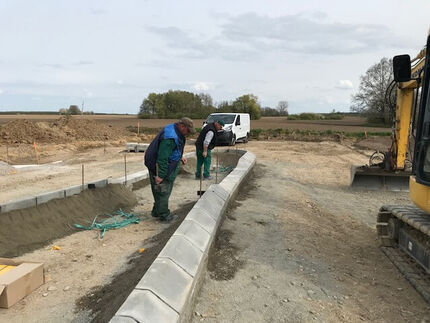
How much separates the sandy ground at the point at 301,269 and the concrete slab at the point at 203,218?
28cm

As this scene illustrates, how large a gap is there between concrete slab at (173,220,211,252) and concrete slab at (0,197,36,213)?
2.78 metres

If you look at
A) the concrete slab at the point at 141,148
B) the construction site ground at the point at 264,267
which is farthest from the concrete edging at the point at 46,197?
the concrete slab at the point at 141,148

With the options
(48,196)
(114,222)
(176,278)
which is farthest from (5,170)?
(176,278)

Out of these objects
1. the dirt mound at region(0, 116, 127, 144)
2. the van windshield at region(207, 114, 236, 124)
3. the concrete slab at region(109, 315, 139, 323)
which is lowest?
the concrete slab at region(109, 315, 139, 323)

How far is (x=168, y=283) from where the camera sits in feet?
10.2

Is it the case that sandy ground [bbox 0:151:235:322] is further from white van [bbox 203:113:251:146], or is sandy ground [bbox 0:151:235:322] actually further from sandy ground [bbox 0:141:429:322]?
white van [bbox 203:113:251:146]

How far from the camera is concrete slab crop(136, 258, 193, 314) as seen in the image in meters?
2.90

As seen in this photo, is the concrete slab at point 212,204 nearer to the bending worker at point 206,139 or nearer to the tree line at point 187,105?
the bending worker at point 206,139

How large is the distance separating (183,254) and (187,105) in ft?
194

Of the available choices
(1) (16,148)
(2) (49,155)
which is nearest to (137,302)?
(2) (49,155)

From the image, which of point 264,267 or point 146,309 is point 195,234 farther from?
point 146,309

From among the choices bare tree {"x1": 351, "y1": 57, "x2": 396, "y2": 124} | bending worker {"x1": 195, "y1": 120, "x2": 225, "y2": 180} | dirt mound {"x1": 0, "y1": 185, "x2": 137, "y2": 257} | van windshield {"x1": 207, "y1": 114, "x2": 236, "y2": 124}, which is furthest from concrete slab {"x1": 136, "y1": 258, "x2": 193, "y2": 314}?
bare tree {"x1": 351, "y1": 57, "x2": 396, "y2": 124}

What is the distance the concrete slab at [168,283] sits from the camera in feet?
9.52

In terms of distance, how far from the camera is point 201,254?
3885 mm
